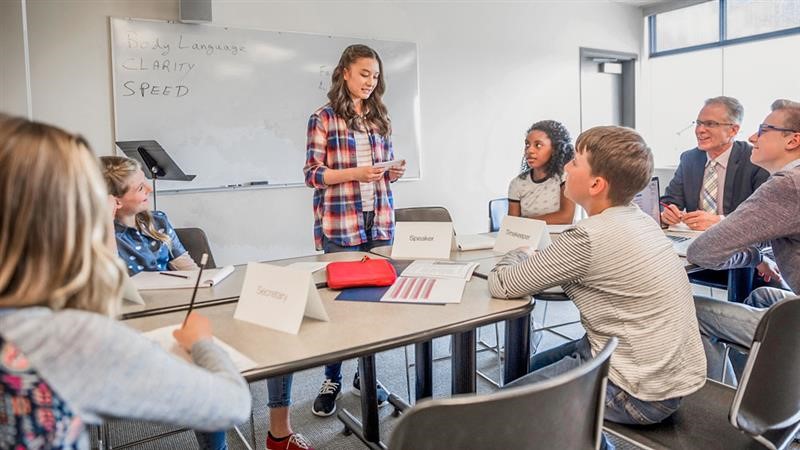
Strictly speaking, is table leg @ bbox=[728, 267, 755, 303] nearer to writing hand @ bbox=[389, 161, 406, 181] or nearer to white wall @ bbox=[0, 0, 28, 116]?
writing hand @ bbox=[389, 161, 406, 181]

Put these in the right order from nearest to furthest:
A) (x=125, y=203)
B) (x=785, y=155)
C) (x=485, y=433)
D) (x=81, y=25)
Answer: (x=485, y=433) < (x=785, y=155) < (x=125, y=203) < (x=81, y=25)

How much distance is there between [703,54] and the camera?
5.40 metres

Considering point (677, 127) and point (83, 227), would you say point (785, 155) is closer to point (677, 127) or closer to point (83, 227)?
point (83, 227)

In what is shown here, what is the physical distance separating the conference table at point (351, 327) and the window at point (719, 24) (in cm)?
459

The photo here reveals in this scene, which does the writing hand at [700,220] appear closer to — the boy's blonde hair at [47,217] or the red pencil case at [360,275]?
the red pencil case at [360,275]

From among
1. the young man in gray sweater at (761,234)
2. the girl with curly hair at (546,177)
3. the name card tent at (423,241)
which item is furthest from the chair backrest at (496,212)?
the young man in gray sweater at (761,234)

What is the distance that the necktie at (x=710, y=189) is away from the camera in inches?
112

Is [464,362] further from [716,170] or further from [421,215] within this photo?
[716,170]

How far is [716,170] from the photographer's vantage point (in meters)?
2.83

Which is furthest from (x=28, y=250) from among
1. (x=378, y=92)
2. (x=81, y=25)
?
(x=81, y=25)

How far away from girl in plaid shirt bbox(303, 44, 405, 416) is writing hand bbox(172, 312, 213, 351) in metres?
1.20

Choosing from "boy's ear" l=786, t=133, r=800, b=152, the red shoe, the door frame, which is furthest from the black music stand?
the door frame

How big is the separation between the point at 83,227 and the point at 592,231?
1.09 metres

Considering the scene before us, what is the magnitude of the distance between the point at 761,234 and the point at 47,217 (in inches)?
70.1
